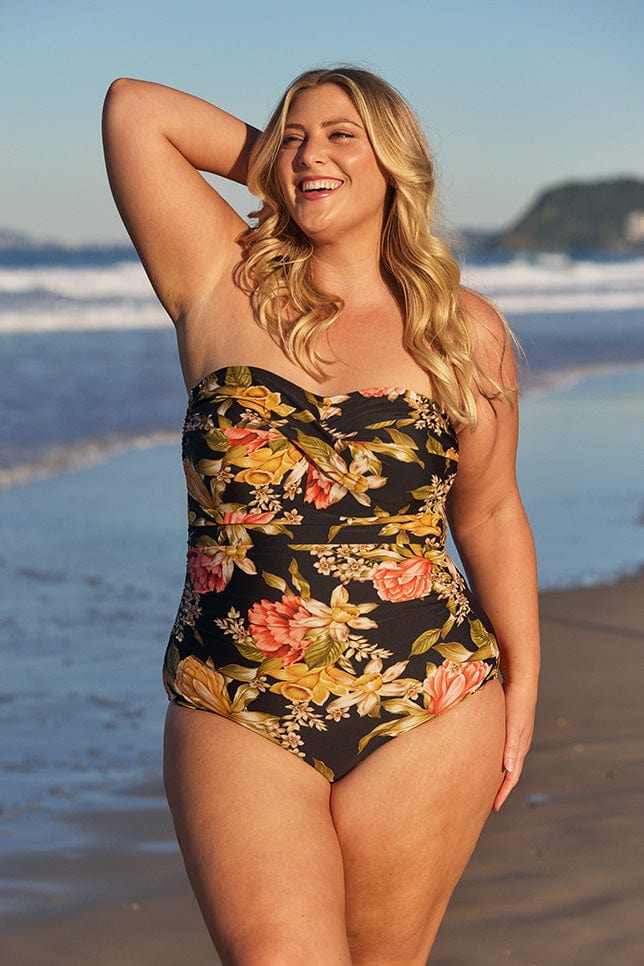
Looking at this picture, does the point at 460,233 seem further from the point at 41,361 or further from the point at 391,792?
the point at 41,361

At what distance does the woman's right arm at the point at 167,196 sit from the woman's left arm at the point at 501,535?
1.74ft

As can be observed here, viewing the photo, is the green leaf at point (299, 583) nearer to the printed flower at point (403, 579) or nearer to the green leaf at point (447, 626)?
the printed flower at point (403, 579)

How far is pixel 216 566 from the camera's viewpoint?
2486 millimetres

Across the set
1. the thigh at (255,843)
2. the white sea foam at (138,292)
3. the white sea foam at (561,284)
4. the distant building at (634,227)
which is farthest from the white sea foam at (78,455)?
the distant building at (634,227)

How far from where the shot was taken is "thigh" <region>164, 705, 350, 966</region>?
2213 mm

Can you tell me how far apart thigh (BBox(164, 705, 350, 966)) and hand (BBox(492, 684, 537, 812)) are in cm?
47

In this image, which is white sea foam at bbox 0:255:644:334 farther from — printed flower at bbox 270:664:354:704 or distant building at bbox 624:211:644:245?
→ distant building at bbox 624:211:644:245

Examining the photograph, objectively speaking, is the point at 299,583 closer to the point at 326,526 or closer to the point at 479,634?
the point at 326,526

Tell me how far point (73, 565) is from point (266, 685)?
548 centimetres

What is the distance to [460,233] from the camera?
3008 millimetres

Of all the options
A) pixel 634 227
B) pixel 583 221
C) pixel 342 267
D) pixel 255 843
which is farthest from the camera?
pixel 583 221

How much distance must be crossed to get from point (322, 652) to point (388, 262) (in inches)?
34.6

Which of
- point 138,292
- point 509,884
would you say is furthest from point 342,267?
point 138,292

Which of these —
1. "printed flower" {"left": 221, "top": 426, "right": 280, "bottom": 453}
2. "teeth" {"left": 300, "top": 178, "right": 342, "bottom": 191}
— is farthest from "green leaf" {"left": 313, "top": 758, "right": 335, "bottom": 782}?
"teeth" {"left": 300, "top": 178, "right": 342, "bottom": 191}
